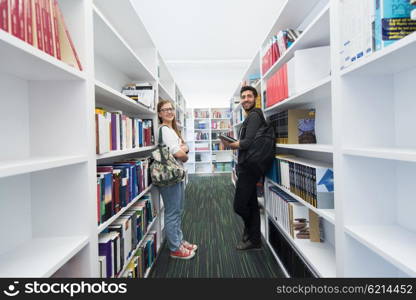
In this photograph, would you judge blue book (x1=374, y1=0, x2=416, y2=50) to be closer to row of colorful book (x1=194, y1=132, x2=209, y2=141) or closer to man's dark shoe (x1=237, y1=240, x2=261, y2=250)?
man's dark shoe (x1=237, y1=240, x2=261, y2=250)

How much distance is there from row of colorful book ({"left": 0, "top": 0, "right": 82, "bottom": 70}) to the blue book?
1.22m

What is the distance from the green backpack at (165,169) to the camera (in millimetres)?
1692

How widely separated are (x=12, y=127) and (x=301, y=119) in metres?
1.70

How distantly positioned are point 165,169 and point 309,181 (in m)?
1.10

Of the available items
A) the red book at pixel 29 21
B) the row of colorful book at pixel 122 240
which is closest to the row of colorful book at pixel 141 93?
the row of colorful book at pixel 122 240

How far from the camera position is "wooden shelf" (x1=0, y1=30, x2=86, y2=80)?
563mm

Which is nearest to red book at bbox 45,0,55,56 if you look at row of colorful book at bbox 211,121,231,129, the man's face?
the man's face

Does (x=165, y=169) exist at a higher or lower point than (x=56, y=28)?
lower

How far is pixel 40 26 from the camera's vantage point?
2.30ft

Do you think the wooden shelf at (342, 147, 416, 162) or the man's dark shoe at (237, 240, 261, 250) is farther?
the man's dark shoe at (237, 240, 261, 250)

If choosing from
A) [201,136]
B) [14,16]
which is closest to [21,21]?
[14,16]

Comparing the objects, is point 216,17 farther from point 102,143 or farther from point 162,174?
point 102,143

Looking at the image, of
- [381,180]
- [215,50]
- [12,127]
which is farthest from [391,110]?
[215,50]

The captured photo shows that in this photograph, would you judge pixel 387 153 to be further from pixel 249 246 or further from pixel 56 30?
pixel 249 246
